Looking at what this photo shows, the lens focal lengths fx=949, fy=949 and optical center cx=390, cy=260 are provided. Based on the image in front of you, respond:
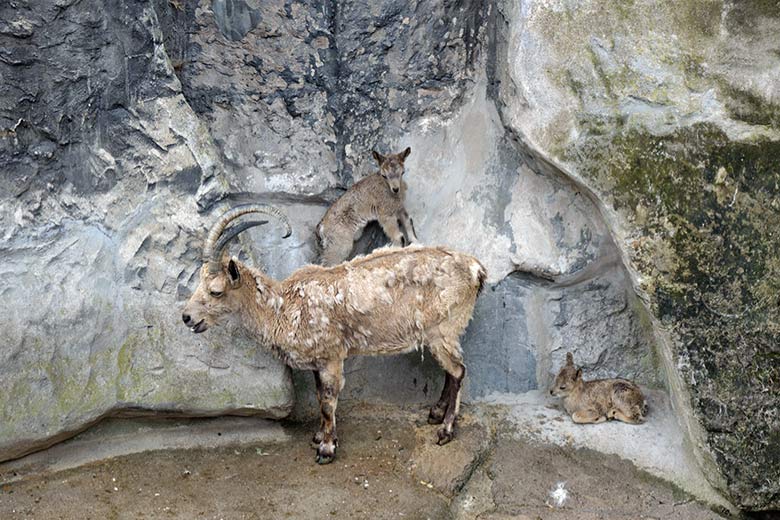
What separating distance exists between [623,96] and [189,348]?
3685 millimetres

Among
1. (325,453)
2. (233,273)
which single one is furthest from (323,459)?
(233,273)

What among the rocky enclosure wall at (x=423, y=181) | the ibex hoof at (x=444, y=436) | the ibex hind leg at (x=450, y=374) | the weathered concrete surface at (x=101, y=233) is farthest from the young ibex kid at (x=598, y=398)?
the weathered concrete surface at (x=101, y=233)

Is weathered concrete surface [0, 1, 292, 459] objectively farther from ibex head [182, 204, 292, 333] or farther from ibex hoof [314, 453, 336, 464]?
ibex hoof [314, 453, 336, 464]

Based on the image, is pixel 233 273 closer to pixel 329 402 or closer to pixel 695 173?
pixel 329 402

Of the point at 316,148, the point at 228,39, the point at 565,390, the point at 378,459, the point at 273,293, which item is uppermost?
the point at 228,39

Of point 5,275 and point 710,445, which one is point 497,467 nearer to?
point 710,445

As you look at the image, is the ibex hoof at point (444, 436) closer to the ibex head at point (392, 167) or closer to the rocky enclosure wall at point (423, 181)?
the rocky enclosure wall at point (423, 181)

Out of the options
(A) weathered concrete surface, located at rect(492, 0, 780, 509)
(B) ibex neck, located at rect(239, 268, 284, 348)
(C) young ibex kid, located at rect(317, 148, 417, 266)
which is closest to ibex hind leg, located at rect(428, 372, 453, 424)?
(C) young ibex kid, located at rect(317, 148, 417, 266)

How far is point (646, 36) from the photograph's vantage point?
6.70 meters

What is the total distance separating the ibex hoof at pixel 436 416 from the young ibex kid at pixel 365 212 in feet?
4.69

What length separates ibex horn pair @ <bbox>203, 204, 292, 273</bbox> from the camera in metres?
6.59

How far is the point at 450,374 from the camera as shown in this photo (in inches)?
290

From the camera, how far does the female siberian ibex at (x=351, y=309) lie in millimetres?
7094

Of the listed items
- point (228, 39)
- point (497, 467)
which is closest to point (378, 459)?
point (497, 467)
